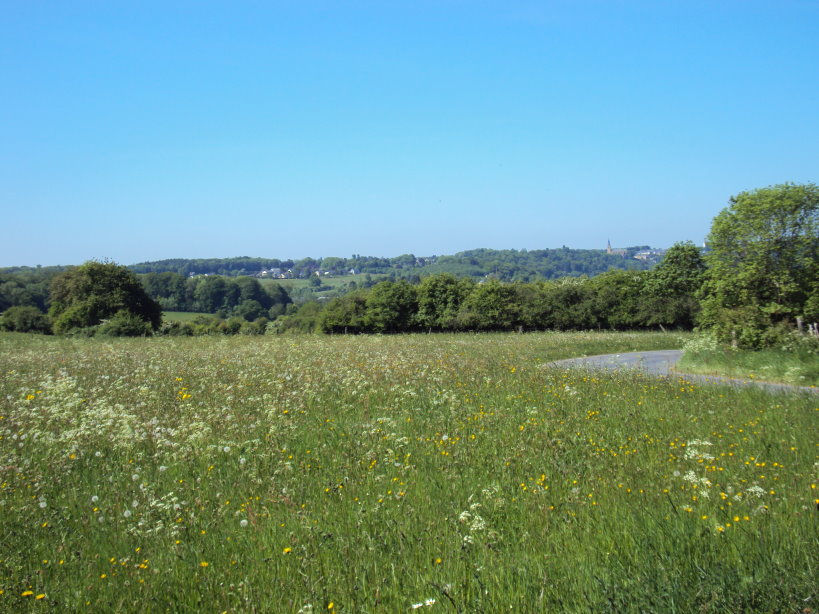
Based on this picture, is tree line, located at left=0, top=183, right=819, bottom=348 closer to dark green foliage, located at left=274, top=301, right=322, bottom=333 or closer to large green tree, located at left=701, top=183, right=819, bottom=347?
dark green foliage, located at left=274, top=301, right=322, bottom=333

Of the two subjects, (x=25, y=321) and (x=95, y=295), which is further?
(x=95, y=295)

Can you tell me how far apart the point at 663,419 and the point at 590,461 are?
330cm

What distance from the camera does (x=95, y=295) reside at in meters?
49.9

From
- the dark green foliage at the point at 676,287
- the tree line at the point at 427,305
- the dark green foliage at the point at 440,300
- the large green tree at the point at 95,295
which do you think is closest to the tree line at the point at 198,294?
the tree line at the point at 427,305

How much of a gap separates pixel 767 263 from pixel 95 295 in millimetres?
50851

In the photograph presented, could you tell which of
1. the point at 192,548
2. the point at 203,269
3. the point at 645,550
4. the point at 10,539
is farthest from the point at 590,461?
the point at 203,269

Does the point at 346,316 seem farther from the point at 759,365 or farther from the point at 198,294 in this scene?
the point at 198,294

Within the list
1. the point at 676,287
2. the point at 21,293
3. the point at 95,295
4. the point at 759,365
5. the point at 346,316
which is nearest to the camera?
the point at 759,365

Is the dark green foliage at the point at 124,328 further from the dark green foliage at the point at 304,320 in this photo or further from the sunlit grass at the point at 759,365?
the sunlit grass at the point at 759,365

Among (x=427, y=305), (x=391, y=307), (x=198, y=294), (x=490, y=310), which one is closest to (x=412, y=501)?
(x=490, y=310)

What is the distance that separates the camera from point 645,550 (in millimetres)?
4691

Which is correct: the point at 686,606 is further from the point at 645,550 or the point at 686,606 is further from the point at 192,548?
the point at 192,548

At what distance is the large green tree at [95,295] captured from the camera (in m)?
48.6

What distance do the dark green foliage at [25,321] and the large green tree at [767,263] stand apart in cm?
5084
